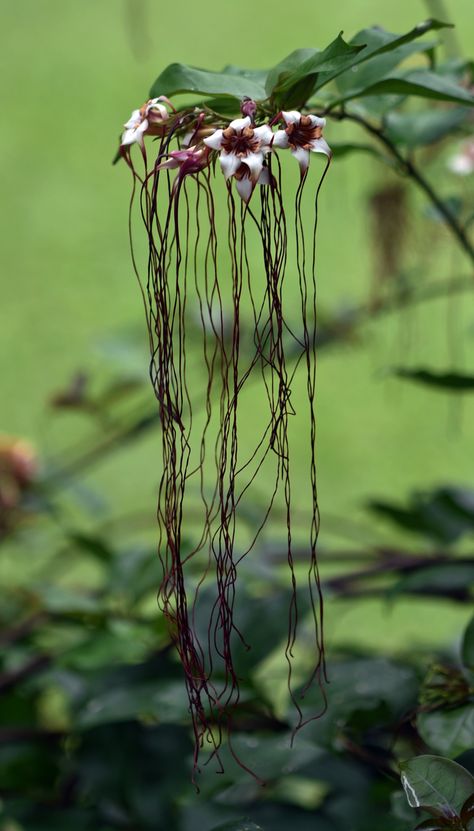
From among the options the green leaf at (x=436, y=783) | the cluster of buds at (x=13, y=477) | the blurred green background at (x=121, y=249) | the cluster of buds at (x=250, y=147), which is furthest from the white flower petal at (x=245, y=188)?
the blurred green background at (x=121, y=249)

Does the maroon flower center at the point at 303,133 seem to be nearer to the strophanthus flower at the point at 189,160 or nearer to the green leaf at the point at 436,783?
the strophanthus flower at the point at 189,160

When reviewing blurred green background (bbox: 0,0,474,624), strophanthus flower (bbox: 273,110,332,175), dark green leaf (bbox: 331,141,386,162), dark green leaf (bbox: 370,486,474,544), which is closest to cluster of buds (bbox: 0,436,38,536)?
dark green leaf (bbox: 370,486,474,544)

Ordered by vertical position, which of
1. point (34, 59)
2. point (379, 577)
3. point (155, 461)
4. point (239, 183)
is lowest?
point (155, 461)

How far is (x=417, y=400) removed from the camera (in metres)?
1.70

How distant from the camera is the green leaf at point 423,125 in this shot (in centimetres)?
42

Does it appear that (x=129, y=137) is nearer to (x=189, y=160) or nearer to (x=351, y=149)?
(x=189, y=160)

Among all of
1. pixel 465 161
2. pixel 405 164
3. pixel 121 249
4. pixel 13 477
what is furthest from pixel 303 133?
pixel 121 249

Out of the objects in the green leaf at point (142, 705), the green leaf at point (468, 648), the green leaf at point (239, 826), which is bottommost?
the green leaf at point (142, 705)

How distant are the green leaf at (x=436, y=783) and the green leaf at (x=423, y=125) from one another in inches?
9.1

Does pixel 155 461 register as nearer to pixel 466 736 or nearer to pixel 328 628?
pixel 328 628

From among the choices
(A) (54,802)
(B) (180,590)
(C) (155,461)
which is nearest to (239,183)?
(B) (180,590)

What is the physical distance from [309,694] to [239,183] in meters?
0.22

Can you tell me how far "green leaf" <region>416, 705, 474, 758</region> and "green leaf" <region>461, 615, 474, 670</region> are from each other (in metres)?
0.02

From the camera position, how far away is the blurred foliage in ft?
1.05
